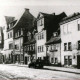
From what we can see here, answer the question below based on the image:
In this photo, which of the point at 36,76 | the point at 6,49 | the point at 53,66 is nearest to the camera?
the point at 36,76

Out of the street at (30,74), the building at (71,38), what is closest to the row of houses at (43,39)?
the building at (71,38)

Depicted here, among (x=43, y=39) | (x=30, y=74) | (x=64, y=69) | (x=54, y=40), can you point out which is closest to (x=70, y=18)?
(x=54, y=40)

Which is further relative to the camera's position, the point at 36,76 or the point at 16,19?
the point at 16,19

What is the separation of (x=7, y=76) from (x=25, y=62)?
0.42 m

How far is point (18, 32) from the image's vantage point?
4.62 meters

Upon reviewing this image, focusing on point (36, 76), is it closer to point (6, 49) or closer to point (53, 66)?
point (53, 66)

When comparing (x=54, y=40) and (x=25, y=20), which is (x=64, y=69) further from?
(x=25, y=20)

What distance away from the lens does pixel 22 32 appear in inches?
177

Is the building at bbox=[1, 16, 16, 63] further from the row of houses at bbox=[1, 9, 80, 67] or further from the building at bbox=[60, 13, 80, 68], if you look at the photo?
the building at bbox=[60, 13, 80, 68]

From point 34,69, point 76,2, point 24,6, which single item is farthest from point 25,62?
point 76,2

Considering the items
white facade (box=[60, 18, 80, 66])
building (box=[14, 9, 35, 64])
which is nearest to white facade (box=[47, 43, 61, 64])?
white facade (box=[60, 18, 80, 66])

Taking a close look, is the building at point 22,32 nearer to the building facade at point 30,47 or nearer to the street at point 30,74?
the building facade at point 30,47

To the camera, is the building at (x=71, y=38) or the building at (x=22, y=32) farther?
the building at (x=22, y=32)

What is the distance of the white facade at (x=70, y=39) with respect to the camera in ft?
13.6
